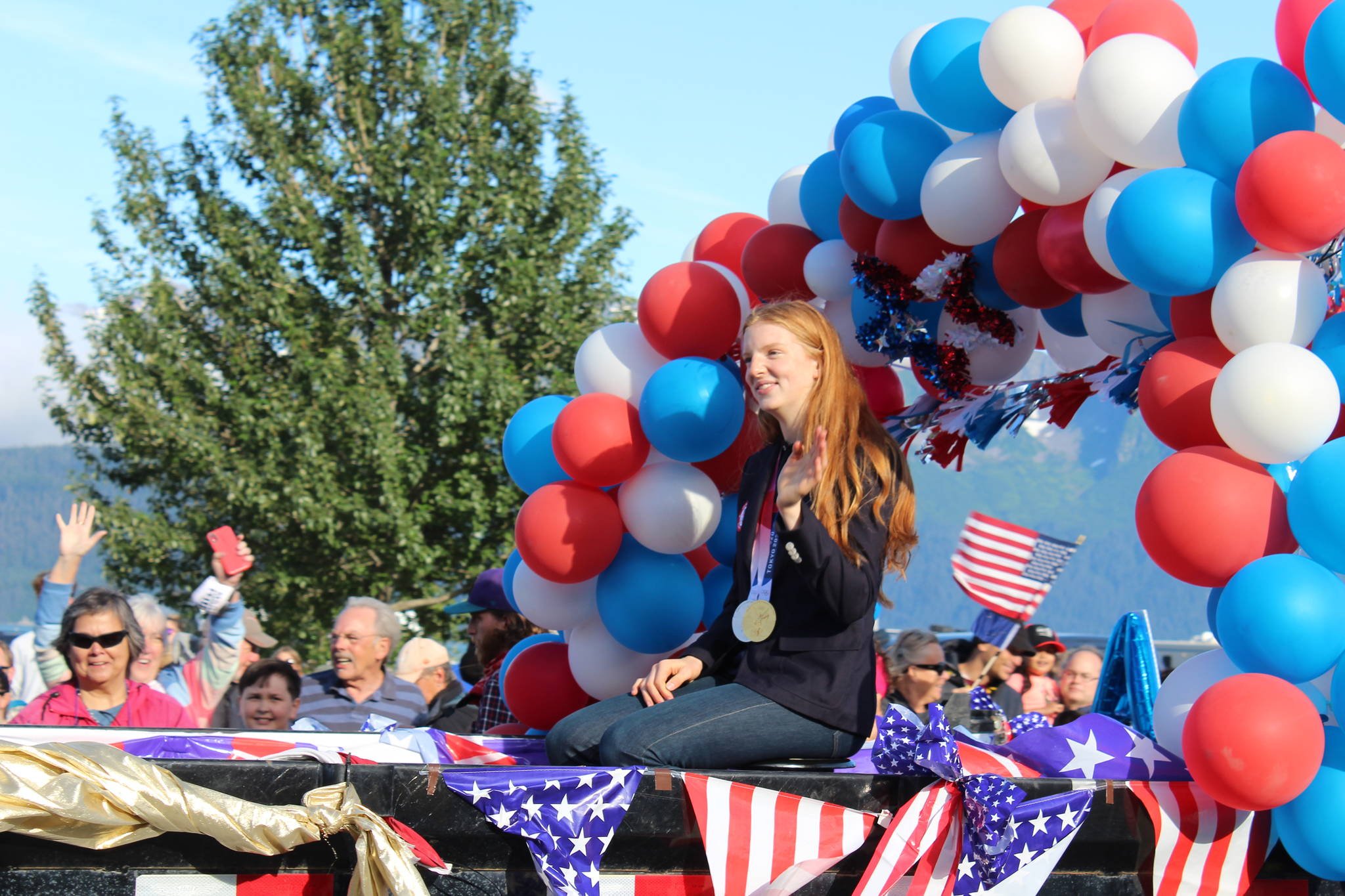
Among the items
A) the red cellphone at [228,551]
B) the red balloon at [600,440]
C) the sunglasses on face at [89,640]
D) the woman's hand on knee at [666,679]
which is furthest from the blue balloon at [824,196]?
the red cellphone at [228,551]

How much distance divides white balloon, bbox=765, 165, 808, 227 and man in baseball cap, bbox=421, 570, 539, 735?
197 centimetres

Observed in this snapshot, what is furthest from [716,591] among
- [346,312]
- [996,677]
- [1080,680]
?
[346,312]

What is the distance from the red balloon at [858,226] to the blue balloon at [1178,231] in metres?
0.86

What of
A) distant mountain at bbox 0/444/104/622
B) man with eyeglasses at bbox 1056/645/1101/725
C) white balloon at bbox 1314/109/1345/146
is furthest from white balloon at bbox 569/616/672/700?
distant mountain at bbox 0/444/104/622

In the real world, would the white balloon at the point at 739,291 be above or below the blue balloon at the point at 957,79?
below

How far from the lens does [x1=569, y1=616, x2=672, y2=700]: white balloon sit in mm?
3605

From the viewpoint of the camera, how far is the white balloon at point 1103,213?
2.88 metres

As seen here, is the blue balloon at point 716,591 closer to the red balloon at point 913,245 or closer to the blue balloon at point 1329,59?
the red balloon at point 913,245

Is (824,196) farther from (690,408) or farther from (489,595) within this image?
(489,595)

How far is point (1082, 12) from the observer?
10.8ft

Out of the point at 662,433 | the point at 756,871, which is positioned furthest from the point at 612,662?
the point at 756,871

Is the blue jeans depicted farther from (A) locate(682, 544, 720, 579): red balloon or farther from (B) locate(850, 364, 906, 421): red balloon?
(B) locate(850, 364, 906, 421): red balloon

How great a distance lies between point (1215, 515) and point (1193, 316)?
524 mm

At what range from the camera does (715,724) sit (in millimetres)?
2674
